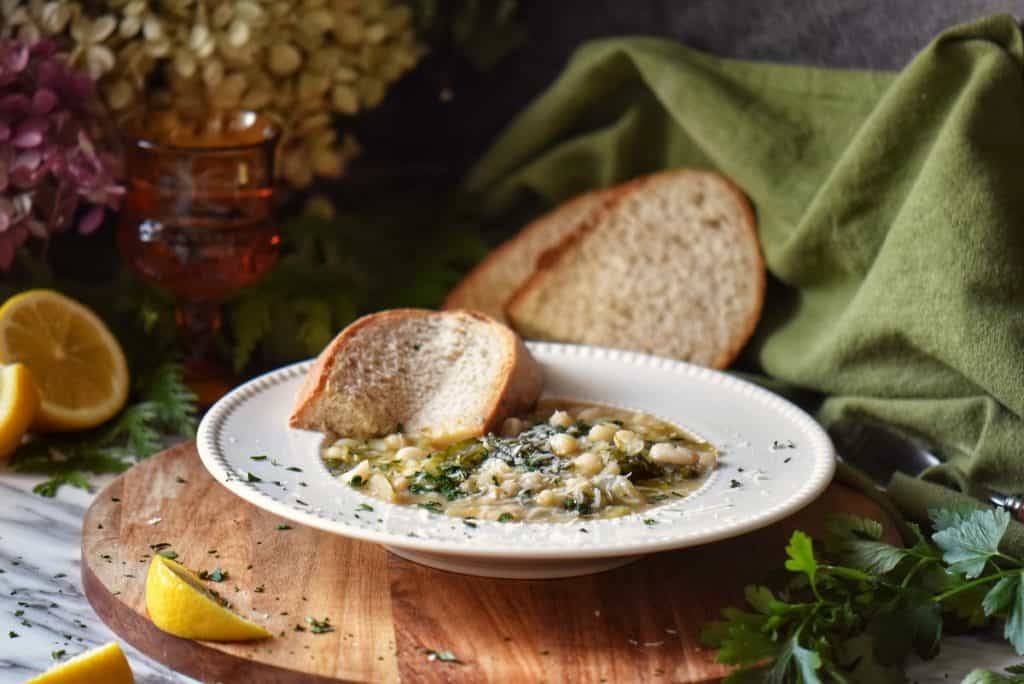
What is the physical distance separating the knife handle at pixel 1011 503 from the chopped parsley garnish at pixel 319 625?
115cm

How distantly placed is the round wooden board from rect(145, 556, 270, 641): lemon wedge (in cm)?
2

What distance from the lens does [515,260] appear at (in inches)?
123

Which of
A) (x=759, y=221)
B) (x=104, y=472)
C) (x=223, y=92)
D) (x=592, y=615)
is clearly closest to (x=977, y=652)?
(x=592, y=615)

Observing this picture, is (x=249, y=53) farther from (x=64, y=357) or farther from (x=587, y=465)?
(x=587, y=465)

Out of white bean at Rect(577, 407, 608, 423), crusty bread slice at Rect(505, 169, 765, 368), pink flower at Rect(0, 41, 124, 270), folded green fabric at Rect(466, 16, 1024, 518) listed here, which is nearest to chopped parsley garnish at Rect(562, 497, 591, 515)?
white bean at Rect(577, 407, 608, 423)

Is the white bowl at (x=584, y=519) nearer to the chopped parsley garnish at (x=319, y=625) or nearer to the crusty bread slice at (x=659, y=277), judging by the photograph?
the chopped parsley garnish at (x=319, y=625)

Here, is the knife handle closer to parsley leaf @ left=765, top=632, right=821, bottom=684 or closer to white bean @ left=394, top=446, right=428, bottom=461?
parsley leaf @ left=765, top=632, right=821, bottom=684

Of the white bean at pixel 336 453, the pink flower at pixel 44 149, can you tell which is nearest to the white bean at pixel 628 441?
the white bean at pixel 336 453

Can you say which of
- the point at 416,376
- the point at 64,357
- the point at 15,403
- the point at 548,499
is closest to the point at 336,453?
the point at 416,376

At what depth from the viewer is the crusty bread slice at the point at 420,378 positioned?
7.34ft

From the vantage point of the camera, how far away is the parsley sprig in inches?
67.3

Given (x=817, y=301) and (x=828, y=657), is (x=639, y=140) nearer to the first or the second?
(x=817, y=301)

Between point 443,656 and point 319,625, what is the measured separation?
0.64 feet

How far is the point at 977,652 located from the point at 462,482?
83cm
